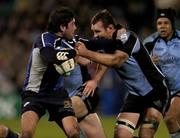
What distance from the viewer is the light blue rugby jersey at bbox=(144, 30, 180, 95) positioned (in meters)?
10.9

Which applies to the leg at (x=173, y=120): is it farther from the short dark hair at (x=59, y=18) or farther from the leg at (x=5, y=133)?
the leg at (x=5, y=133)

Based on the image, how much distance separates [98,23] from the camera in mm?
9938

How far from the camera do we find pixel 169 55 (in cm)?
1098

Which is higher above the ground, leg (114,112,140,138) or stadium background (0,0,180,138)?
leg (114,112,140,138)

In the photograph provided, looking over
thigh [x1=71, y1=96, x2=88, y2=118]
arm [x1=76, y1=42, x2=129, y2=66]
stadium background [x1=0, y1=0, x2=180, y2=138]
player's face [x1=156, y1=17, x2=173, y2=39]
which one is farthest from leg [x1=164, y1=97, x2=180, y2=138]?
stadium background [x1=0, y1=0, x2=180, y2=138]

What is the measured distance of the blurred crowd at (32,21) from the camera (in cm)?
1859

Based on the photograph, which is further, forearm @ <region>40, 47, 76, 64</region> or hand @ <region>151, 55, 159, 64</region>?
hand @ <region>151, 55, 159, 64</region>

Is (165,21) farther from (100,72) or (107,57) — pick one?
(107,57)

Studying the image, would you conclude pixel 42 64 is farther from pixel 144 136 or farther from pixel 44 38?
pixel 144 136

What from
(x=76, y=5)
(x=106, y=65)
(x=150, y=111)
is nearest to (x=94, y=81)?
(x=106, y=65)

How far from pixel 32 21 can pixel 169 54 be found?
8.98m

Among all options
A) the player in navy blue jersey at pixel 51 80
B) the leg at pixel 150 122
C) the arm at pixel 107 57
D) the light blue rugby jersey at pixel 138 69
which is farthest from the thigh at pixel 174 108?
the player in navy blue jersey at pixel 51 80

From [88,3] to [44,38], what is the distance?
10.9 m

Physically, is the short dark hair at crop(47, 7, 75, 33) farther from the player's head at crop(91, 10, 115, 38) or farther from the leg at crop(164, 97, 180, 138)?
the leg at crop(164, 97, 180, 138)
